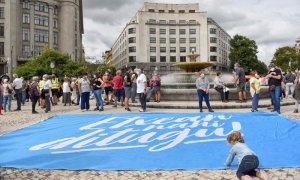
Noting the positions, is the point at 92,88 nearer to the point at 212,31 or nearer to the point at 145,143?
the point at 145,143

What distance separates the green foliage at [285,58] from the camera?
93431mm

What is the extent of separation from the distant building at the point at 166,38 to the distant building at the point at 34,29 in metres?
15.6

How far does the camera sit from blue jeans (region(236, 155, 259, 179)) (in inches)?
200

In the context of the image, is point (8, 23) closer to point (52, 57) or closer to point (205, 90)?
point (52, 57)

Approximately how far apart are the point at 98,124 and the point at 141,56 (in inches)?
3199

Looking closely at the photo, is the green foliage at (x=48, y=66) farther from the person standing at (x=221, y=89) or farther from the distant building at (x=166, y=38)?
the person standing at (x=221, y=89)

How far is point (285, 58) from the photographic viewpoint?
99.4 m

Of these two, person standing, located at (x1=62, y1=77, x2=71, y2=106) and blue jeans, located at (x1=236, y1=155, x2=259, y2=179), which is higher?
person standing, located at (x1=62, y1=77, x2=71, y2=106)

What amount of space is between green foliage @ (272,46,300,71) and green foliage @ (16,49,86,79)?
5543cm

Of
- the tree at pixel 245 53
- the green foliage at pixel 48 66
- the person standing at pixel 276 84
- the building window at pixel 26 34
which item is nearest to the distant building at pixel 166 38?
the tree at pixel 245 53

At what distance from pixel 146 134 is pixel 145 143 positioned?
1127 millimetres

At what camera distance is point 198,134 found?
29.6ft

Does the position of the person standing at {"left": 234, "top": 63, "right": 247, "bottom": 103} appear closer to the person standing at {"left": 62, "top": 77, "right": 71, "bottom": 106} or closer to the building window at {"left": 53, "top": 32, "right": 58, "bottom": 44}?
the person standing at {"left": 62, "top": 77, "right": 71, "bottom": 106}

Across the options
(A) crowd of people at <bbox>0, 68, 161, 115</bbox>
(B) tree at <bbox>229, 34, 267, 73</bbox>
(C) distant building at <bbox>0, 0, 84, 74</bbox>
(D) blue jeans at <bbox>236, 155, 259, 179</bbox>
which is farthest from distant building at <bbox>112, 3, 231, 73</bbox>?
(D) blue jeans at <bbox>236, 155, 259, 179</bbox>
